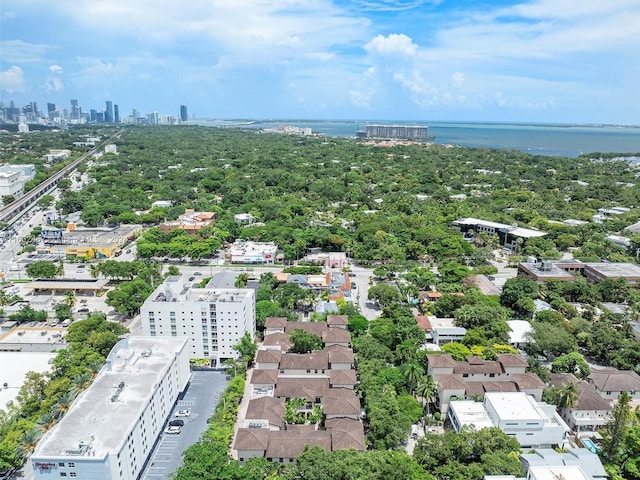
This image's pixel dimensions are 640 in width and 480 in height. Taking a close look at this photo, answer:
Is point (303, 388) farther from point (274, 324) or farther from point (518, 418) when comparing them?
point (518, 418)

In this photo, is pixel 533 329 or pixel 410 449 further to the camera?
pixel 533 329

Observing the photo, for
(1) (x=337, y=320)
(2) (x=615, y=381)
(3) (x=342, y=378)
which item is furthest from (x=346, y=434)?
(2) (x=615, y=381)

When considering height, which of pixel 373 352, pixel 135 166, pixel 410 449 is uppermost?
pixel 135 166

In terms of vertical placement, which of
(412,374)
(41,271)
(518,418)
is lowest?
(518,418)

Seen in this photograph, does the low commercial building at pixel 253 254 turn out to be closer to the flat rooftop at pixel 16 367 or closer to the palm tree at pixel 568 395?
the flat rooftop at pixel 16 367

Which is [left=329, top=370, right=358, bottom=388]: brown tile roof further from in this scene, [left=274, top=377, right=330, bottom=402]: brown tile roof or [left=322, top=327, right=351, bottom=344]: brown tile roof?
[left=322, top=327, right=351, bottom=344]: brown tile roof

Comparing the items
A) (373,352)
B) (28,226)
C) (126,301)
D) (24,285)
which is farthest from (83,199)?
(373,352)

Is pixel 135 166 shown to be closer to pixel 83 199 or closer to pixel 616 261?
pixel 83 199
